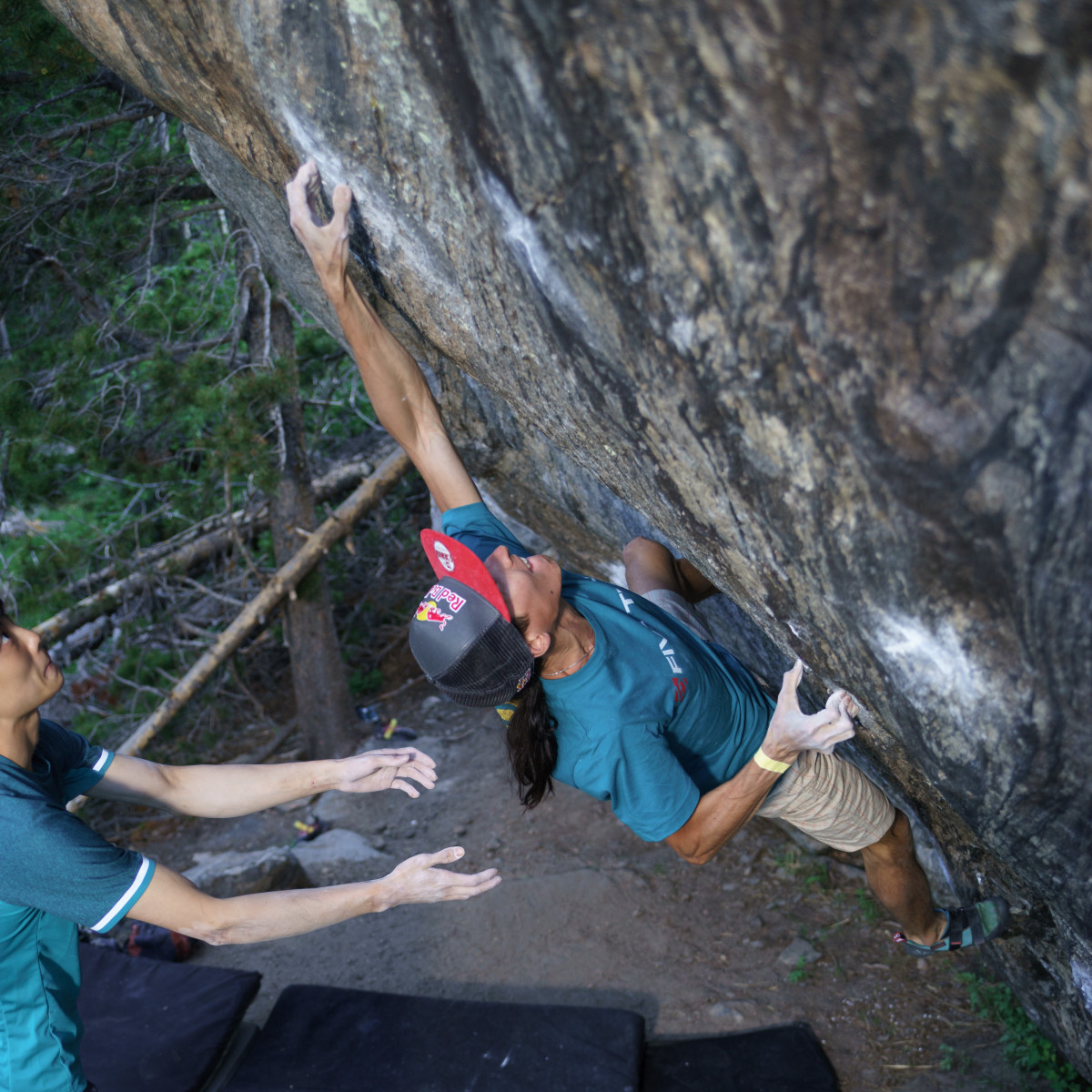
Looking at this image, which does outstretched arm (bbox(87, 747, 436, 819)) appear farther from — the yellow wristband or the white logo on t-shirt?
→ the yellow wristband

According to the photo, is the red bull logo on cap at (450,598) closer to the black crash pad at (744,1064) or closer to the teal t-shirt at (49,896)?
the teal t-shirt at (49,896)

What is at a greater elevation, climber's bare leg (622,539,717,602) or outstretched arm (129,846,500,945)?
outstretched arm (129,846,500,945)

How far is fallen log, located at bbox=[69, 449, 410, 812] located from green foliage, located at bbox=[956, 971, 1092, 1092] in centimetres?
479

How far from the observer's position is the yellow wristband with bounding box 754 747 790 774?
2.72 metres

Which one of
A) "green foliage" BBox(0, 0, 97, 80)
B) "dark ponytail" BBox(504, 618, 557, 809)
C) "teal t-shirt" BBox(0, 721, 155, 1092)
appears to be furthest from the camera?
"green foliage" BBox(0, 0, 97, 80)

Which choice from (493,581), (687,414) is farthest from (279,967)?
(687,414)

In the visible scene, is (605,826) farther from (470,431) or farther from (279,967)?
(470,431)

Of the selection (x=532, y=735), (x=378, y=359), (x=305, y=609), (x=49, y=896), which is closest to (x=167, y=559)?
(x=305, y=609)

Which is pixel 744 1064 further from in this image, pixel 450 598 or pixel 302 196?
pixel 302 196

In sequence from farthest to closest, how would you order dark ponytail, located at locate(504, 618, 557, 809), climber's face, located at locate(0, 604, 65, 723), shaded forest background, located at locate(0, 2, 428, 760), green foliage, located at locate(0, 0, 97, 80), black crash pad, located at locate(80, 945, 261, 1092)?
shaded forest background, located at locate(0, 2, 428, 760), green foliage, located at locate(0, 0, 97, 80), black crash pad, located at locate(80, 945, 261, 1092), dark ponytail, located at locate(504, 618, 557, 809), climber's face, located at locate(0, 604, 65, 723)

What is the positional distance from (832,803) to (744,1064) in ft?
5.31

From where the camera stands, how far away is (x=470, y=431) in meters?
5.06

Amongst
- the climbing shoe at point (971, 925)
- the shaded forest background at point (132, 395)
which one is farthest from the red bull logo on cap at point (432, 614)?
the shaded forest background at point (132, 395)

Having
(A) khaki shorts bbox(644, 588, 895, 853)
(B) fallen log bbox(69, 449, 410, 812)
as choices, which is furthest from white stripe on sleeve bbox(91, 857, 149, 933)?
(B) fallen log bbox(69, 449, 410, 812)
